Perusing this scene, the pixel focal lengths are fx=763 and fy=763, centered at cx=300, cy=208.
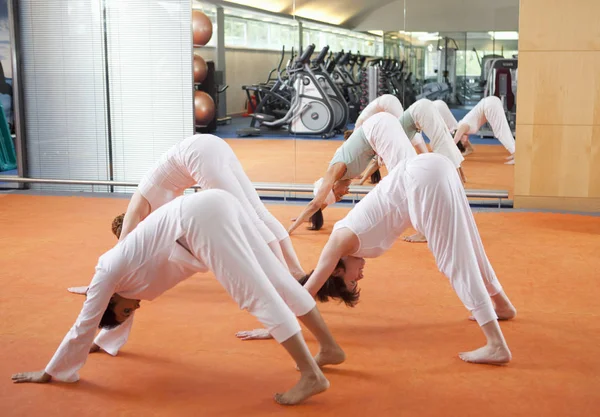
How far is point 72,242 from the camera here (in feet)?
18.5

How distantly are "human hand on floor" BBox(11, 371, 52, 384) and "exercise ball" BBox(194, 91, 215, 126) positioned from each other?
4.86 metres

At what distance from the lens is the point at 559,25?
21.3 ft

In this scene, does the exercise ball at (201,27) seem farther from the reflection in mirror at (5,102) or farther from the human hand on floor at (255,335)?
the human hand on floor at (255,335)

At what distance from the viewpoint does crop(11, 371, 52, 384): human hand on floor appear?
2957 millimetres

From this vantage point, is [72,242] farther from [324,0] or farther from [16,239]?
[324,0]

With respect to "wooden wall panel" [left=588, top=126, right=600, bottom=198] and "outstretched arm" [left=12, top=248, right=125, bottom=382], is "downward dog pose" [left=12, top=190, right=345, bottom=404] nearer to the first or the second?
"outstretched arm" [left=12, top=248, right=125, bottom=382]

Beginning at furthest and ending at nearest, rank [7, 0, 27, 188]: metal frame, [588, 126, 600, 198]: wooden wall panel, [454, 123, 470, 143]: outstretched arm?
[7, 0, 27, 188]: metal frame < [454, 123, 470, 143]: outstretched arm < [588, 126, 600, 198]: wooden wall panel

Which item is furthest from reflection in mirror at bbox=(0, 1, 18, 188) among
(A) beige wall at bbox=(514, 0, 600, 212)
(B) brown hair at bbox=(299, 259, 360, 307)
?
(B) brown hair at bbox=(299, 259, 360, 307)

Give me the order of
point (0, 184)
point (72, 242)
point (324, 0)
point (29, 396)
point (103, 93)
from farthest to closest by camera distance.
→ point (0, 184), point (103, 93), point (324, 0), point (72, 242), point (29, 396)

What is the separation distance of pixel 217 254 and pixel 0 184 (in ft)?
21.7

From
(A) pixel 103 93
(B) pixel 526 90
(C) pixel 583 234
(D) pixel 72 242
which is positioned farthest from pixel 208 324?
(A) pixel 103 93

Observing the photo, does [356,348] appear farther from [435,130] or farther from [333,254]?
[435,130]

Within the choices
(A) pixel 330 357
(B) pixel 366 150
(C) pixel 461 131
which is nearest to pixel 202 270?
(A) pixel 330 357

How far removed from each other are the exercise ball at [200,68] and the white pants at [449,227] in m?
4.70
